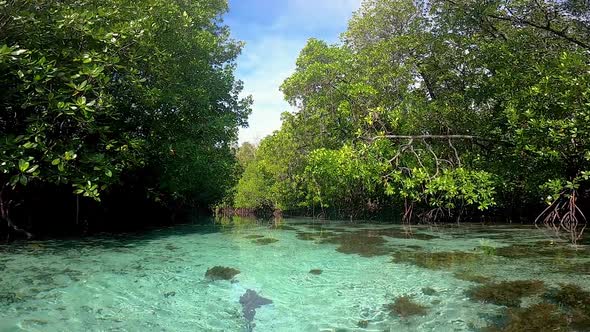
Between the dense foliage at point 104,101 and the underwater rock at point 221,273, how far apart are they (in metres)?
2.32

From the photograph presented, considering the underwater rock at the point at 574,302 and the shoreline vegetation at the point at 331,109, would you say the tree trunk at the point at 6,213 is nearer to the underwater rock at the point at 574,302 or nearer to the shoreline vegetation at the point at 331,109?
the shoreline vegetation at the point at 331,109

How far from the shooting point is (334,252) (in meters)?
7.61

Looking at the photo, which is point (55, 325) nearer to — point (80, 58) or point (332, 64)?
point (80, 58)

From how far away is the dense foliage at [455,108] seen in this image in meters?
9.16

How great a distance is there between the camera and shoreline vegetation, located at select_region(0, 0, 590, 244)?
6.41 meters

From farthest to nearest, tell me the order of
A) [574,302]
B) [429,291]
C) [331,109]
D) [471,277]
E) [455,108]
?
[331,109], [455,108], [471,277], [429,291], [574,302]

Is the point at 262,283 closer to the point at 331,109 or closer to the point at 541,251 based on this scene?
the point at 541,251

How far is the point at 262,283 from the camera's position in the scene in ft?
17.1

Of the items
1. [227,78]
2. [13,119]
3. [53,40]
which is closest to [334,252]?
[53,40]

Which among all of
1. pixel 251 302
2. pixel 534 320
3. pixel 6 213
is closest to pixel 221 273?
pixel 251 302

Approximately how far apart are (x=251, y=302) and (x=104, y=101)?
15.3ft

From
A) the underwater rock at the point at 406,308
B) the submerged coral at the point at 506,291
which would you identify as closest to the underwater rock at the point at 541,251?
the submerged coral at the point at 506,291

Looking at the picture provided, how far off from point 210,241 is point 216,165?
352 centimetres

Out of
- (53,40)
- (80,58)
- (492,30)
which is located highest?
(492,30)
